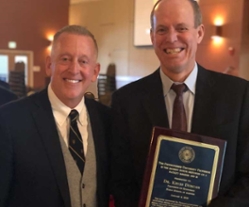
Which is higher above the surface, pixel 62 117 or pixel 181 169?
pixel 62 117

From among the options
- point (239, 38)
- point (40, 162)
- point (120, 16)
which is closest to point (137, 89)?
point (40, 162)

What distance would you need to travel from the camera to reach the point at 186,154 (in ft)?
4.72

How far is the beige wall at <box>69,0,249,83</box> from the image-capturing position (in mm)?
7516

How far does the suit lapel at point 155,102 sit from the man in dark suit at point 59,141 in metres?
0.24

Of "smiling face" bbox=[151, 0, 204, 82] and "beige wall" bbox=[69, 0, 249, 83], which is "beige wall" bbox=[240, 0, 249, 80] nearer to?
"beige wall" bbox=[69, 0, 249, 83]

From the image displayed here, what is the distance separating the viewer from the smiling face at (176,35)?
156 cm

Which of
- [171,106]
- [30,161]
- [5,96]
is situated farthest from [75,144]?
[5,96]

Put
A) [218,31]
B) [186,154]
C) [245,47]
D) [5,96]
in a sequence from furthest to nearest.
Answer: [218,31]
[245,47]
[5,96]
[186,154]

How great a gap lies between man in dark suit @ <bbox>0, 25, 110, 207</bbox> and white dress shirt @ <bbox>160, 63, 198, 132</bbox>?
1.02ft

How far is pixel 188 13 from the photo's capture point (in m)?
1.57

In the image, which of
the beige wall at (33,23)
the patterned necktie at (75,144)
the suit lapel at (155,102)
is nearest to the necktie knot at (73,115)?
the patterned necktie at (75,144)

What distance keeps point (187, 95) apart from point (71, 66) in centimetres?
48

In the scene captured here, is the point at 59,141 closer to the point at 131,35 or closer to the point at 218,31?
the point at 218,31

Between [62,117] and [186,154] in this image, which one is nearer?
[186,154]
